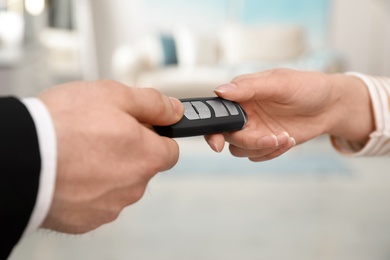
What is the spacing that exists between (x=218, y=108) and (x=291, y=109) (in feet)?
0.82

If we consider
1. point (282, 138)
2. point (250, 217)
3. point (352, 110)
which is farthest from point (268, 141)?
point (250, 217)

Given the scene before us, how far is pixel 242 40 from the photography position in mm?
4598

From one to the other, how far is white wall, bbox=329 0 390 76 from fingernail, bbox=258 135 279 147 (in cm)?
475

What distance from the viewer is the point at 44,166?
508 millimetres

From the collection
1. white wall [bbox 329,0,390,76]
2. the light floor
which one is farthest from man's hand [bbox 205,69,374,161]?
white wall [bbox 329,0,390,76]

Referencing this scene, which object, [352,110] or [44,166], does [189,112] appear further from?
[352,110]

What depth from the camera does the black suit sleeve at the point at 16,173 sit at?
0.49m

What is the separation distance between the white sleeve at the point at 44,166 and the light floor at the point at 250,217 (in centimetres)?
102

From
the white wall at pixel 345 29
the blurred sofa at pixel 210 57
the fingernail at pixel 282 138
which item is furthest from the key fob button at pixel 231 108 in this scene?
the white wall at pixel 345 29

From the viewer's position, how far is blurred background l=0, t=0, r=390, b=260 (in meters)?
2.00

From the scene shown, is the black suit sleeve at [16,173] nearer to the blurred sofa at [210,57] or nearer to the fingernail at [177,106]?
the fingernail at [177,106]

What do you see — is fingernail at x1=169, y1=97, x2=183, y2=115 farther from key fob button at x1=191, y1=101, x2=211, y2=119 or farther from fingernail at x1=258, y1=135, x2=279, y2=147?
fingernail at x1=258, y1=135, x2=279, y2=147

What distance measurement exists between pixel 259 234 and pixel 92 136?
1.61 metres

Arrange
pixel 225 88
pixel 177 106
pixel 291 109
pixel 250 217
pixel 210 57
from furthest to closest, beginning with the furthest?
1. pixel 210 57
2. pixel 250 217
3. pixel 291 109
4. pixel 225 88
5. pixel 177 106
